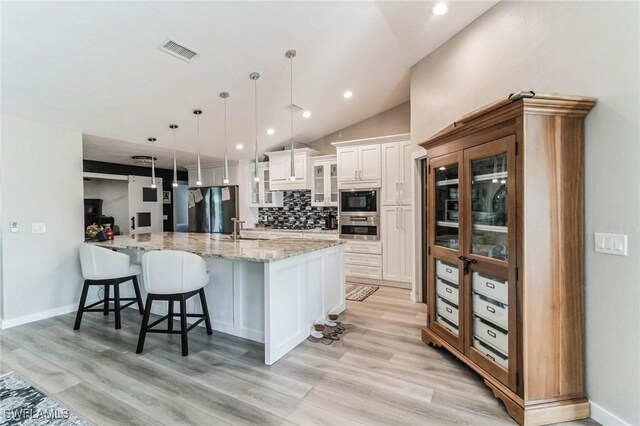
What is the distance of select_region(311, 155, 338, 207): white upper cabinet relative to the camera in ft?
18.6

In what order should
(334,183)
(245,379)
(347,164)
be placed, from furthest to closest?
(334,183) < (347,164) < (245,379)

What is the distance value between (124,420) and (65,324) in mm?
2307

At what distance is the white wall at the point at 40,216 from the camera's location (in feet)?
11.0

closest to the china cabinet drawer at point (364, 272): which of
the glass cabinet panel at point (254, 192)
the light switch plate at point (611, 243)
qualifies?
the glass cabinet panel at point (254, 192)

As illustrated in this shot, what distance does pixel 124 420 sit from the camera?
6.24 feet

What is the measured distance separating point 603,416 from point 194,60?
421 centimetres

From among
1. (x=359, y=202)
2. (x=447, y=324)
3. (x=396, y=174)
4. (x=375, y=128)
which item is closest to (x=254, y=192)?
(x=359, y=202)

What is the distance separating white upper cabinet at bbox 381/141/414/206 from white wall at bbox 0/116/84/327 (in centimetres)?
426

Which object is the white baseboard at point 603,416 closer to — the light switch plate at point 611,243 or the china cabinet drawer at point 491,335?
the china cabinet drawer at point 491,335

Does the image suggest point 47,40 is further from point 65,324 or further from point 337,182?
point 337,182

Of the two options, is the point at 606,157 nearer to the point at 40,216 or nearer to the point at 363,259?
the point at 363,259

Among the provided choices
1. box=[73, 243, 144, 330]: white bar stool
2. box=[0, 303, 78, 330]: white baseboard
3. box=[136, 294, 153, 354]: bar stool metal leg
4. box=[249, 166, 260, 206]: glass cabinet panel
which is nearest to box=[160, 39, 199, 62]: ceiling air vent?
box=[73, 243, 144, 330]: white bar stool

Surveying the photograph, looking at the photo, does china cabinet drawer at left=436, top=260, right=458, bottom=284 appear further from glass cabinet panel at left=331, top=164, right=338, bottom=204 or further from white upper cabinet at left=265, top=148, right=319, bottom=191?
white upper cabinet at left=265, top=148, right=319, bottom=191

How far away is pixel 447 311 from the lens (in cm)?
268
